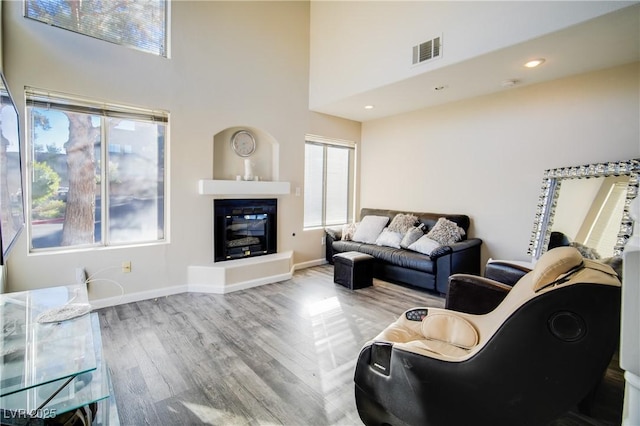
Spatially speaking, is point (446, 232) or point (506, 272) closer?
point (506, 272)

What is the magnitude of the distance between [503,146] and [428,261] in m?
1.81

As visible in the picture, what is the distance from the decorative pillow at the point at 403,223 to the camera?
4.54 metres

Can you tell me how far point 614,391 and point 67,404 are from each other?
309 cm

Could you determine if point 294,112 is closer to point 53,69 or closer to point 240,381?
point 53,69

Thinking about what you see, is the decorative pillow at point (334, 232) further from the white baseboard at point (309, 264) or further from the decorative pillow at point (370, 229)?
the white baseboard at point (309, 264)

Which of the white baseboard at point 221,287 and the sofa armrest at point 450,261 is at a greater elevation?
the sofa armrest at point 450,261

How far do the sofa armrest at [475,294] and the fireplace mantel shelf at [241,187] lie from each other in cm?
272

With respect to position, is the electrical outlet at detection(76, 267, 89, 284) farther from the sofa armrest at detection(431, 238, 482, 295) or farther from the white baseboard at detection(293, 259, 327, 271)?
the sofa armrest at detection(431, 238, 482, 295)

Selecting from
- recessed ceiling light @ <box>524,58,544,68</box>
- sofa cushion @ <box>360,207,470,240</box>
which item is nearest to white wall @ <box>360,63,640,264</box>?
sofa cushion @ <box>360,207,470,240</box>

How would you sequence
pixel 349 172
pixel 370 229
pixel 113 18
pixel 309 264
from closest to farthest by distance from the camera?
pixel 113 18, pixel 370 229, pixel 309 264, pixel 349 172

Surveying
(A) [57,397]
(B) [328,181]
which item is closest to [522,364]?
(A) [57,397]

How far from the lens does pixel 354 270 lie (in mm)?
3875

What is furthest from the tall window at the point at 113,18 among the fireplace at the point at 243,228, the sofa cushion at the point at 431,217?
the sofa cushion at the point at 431,217

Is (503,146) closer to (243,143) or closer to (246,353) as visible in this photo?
(243,143)
